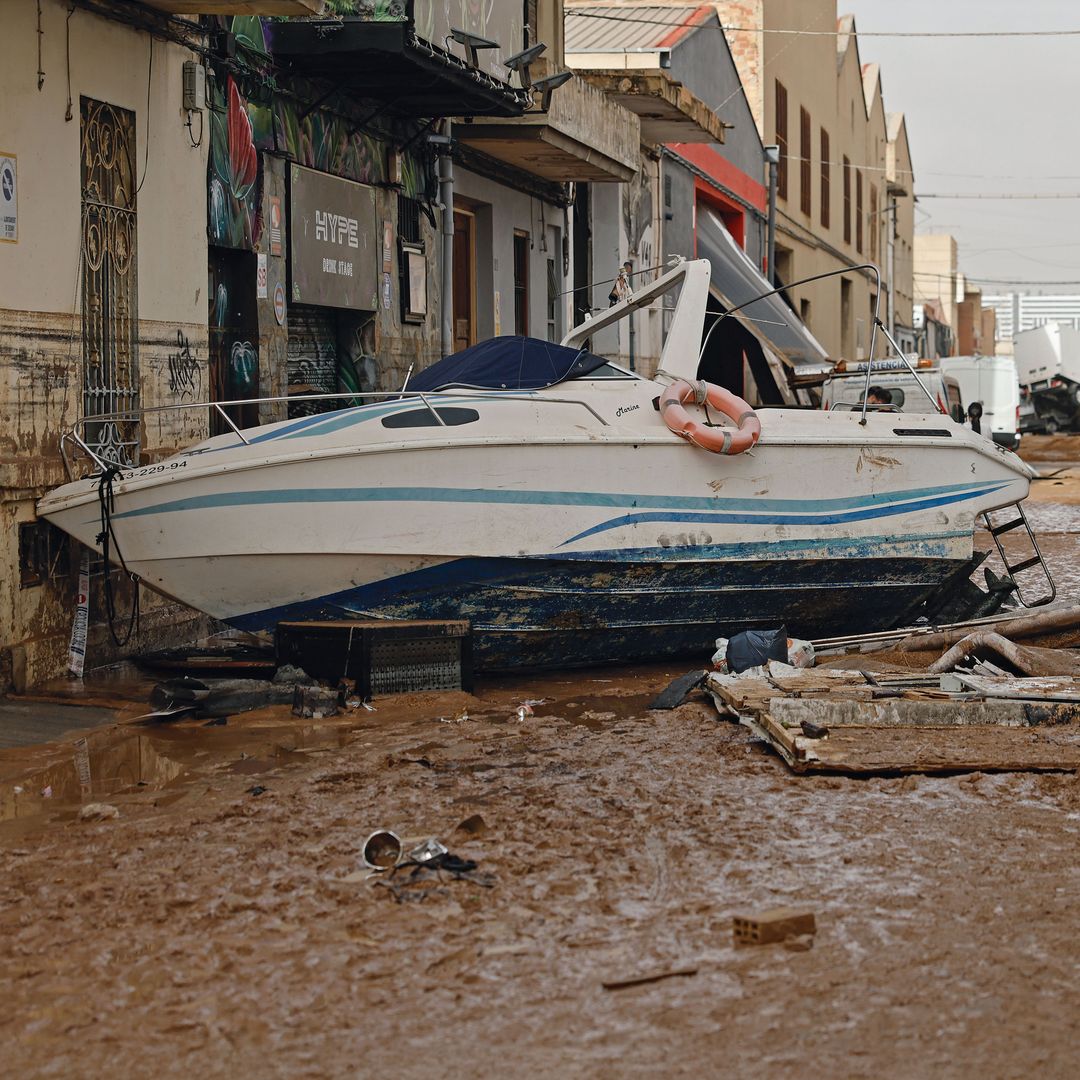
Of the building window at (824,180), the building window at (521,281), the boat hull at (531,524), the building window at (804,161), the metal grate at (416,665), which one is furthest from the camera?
the building window at (824,180)

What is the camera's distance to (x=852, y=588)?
942 cm

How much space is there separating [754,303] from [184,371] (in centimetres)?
1251

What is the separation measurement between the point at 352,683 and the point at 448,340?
7052 millimetres

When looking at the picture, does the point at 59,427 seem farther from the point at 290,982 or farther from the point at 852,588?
the point at 290,982

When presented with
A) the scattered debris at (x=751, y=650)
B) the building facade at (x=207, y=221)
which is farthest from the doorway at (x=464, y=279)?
the scattered debris at (x=751, y=650)

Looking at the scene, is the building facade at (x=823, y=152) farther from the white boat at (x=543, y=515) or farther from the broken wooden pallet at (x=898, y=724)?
the broken wooden pallet at (x=898, y=724)

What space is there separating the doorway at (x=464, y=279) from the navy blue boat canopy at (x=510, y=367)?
23.1 ft

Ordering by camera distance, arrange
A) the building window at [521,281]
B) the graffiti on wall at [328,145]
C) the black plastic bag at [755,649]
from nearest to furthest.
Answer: the black plastic bag at [755,649]
the graffiti on wall at [328,145]
the building window at [521,281]

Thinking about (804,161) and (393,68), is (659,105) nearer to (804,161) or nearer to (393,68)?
(393,68)

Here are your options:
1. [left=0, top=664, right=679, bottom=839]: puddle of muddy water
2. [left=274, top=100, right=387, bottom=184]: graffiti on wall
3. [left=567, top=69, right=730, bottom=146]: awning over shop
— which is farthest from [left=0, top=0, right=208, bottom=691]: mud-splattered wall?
[left=567, top=69, right=730, bottom=146]: awning over shop

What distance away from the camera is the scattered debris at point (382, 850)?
15.9 ft

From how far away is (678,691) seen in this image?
25.8ft

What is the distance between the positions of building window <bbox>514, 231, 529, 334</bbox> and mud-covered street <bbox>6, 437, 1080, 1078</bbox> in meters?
11.9

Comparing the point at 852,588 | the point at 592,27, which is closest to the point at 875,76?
the point at 592,27
